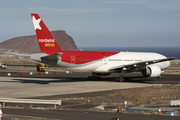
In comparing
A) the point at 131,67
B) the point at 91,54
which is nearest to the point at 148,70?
the point at 131,67

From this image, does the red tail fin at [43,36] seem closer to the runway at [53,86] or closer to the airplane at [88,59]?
the airplane at [88,59]

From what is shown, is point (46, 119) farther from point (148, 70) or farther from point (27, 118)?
point (148, 70)

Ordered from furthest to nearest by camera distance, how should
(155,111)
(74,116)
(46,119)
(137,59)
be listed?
1. (137,59)
2. (155,111)
3. (74,116)
4. (46,119)

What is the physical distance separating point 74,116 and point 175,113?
6.26 metres

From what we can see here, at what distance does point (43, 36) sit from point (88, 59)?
758cm

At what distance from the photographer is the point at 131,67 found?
4312cm

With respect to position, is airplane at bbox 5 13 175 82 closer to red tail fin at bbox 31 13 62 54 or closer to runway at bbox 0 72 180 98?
red tail fin at bbox 31 13 62 54

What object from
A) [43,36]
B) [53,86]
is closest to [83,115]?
[53,86]

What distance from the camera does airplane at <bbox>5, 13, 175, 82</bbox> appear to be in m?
39.2

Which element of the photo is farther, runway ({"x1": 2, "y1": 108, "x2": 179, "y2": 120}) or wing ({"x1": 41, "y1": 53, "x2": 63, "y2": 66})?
wing ({"x1": 41, "y1": 53, "x2": 63, "y2": 66})

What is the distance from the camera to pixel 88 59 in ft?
138

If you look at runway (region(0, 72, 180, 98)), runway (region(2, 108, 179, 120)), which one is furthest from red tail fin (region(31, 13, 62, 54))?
runway (region(2, 108, 179, 120))

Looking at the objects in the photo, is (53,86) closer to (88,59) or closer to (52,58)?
(52,58)

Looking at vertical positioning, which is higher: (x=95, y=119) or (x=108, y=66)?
(x=108, y=66)
